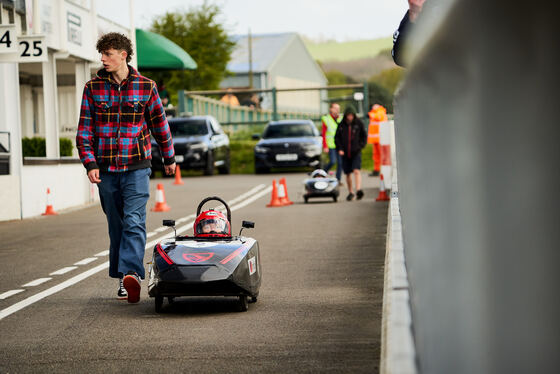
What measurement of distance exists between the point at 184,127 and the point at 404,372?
30.9 m

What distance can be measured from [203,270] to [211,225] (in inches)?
28.2

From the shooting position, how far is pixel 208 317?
25.6 feet

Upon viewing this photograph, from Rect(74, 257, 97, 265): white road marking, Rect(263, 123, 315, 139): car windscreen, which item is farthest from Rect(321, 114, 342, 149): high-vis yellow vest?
Rect(74, 257, 97, 265): white road marking

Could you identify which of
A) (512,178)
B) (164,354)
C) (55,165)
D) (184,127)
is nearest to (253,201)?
(55,165)

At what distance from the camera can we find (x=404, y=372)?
3115mm

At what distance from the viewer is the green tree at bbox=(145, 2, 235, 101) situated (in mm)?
61625

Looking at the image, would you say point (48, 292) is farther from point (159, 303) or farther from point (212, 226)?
point (212, 226)

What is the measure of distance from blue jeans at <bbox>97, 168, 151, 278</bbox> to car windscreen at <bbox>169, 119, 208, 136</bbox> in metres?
24.5

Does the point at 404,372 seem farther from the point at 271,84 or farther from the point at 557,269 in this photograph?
the point at 271,84

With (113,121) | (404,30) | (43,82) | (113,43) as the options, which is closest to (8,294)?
(113,121)

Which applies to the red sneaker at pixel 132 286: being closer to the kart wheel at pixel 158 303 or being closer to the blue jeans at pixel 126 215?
the blue jeans at pixel 126 215

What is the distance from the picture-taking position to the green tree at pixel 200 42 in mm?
61625

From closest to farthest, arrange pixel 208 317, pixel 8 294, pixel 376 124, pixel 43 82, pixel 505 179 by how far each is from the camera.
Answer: pixel 505 179 < pixel 208 317 < pixel 8 294 < pixel 43 82 < pixel 376 124

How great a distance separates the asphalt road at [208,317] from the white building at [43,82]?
4.39 meters
